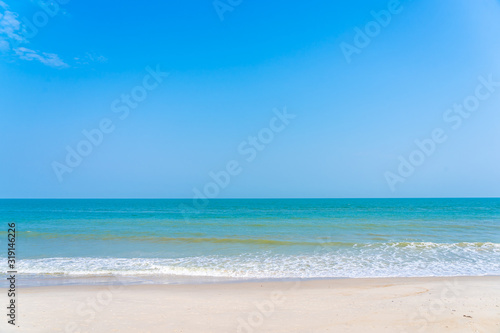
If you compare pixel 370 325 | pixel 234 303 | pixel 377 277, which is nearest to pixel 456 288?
A: pixel 377 277

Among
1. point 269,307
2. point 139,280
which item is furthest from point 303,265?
point 139,280

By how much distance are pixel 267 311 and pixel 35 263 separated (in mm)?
11430

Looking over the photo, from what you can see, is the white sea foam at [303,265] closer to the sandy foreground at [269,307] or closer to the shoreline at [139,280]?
the shoreline at [139,280]

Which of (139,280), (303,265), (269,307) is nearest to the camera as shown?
(269,307)

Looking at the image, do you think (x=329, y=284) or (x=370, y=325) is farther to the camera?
(x=329, y=284)

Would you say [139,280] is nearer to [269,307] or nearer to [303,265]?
[269,307]

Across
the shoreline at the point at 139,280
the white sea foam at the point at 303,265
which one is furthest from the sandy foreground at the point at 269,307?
the white sea foam at the point at 303,265

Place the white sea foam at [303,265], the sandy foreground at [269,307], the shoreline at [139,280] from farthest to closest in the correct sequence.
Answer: the white sea foam at [303,265] < the shoreline at [139,280] < the sandy foreground at [269,307]

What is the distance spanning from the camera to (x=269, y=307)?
306 inches

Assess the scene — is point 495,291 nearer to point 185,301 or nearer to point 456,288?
point 456,288

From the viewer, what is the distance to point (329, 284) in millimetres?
10258

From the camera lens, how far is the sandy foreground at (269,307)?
6566 millimetres

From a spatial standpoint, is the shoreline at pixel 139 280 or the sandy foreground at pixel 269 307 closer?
the sandy foreground at pixel 269 307

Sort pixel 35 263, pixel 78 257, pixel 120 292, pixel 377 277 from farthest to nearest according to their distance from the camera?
pixel 78 257 < pixel 35 263 < pixel 377 277 < pixel 120 292
